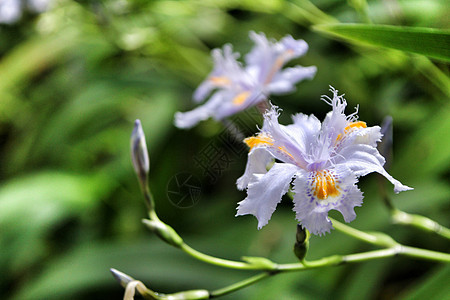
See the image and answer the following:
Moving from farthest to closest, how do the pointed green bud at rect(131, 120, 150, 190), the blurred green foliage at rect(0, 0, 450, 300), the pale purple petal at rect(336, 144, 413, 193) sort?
the blurred green foliage at rect(0, 0, 450, 300) → the pointed green bud at rect(131, 120, 150, 190) → the pale purple petal at rect(336, 144, 413, 193)

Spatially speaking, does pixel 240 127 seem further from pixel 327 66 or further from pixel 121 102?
pixel 121 102

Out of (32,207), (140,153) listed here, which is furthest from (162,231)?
(32,207)

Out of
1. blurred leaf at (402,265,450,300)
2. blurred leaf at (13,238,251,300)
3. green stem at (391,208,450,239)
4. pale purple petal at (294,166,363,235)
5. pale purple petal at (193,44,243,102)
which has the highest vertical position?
pale purple petal at (294,166,363,235)

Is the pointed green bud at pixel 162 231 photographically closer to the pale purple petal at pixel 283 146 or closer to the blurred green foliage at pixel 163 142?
the pale purple petal at pixel 283 146

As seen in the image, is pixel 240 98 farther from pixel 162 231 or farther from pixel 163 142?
pixel 163 142

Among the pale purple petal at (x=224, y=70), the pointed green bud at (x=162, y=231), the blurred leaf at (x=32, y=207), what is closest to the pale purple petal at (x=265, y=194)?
the pointed green bud at (x=162, y=231)

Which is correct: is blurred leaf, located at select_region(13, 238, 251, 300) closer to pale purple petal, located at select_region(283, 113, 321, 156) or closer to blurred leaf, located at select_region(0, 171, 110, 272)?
blurred leaf, located at select_region(0, 171, 110, 272)

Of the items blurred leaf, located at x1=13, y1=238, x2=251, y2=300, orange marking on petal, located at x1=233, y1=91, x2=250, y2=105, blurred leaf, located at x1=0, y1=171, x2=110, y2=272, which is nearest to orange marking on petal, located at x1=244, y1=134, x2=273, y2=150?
orange marking on petal, located at x1=233, y1=91, x2=250, y2=105

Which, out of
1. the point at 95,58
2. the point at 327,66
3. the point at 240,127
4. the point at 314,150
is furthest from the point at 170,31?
the point at 314,150
